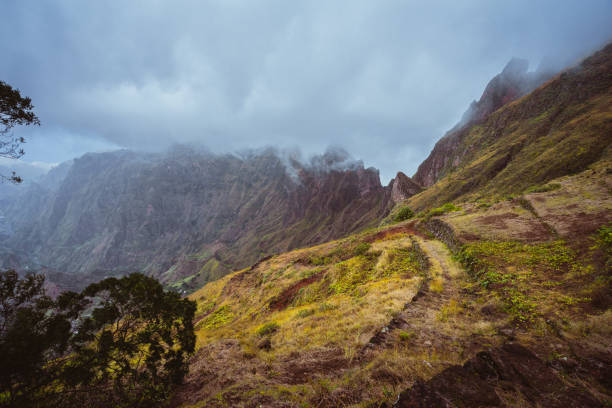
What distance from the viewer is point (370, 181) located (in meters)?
184

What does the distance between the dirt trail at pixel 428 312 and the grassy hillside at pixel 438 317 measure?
0.19 ft

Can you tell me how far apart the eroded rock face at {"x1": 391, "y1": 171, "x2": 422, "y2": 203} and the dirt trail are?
7617 centimetres

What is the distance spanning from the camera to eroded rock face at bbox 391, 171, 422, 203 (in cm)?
8629

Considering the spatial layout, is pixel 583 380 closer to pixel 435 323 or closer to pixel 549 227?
pixel 435 323

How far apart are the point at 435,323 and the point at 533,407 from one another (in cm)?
488

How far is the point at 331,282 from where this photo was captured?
19297 mm

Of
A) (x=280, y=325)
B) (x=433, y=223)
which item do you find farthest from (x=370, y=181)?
(x=280, y=325)

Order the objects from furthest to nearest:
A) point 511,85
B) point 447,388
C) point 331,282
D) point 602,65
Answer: point 511,85 < point 602,65 < point 331,282 < point 447,388

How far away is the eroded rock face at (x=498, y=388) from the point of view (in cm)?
469

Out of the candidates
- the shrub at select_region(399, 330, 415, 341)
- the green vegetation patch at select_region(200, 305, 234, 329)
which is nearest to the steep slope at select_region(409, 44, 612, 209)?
the shrub at select_region(399, 330, 415, 341)

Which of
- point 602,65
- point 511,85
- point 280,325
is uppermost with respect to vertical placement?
point 511,85

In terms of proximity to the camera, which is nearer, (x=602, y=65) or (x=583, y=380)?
(x=583, y=380)

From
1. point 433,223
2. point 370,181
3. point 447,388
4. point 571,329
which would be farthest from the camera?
point 370,181

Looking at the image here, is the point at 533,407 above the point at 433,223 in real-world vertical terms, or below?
below
